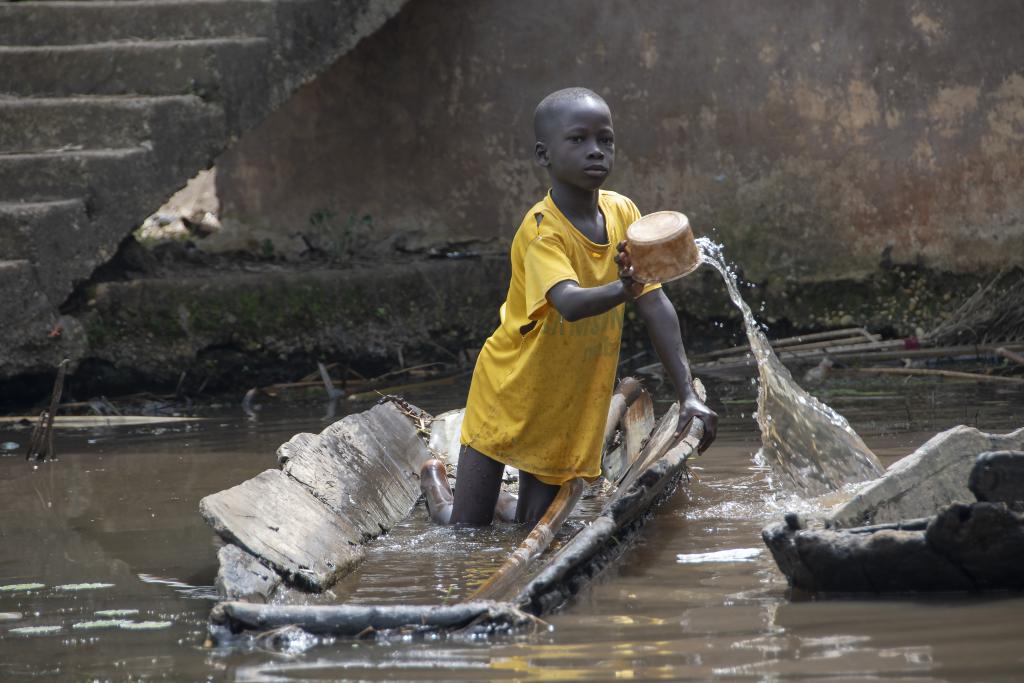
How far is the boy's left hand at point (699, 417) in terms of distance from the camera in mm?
3971

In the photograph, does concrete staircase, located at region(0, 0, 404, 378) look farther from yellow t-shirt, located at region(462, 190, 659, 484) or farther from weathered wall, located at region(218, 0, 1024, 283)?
yellow t-shirt, located at region(462, 190, 659, 484)

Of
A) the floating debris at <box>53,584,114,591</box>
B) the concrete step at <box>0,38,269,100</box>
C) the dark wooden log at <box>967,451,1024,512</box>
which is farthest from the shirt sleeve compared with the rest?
the concrete step at <box>0,38,269,100</box>

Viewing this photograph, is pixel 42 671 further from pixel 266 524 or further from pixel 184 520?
pixel 184 520

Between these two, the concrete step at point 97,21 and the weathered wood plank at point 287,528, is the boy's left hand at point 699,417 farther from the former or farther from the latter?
the concrete step at point 97,21

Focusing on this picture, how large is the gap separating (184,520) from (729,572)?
2.01m

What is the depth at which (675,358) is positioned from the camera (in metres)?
4.09

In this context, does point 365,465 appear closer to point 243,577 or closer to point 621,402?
point 621,402

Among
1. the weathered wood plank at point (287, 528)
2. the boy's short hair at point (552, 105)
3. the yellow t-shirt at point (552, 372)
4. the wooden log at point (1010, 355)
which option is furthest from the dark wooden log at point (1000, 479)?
the wooden log at point (1010, 355)

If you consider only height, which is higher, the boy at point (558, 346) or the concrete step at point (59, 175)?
the concrete step at point (59, 175)

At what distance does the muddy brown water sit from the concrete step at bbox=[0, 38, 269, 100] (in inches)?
92.6

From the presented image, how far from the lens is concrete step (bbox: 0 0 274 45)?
292 inches

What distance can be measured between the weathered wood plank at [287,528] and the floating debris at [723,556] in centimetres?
93

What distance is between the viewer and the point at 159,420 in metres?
6.65

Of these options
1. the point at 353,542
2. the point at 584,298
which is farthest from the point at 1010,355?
the point at 353,542
